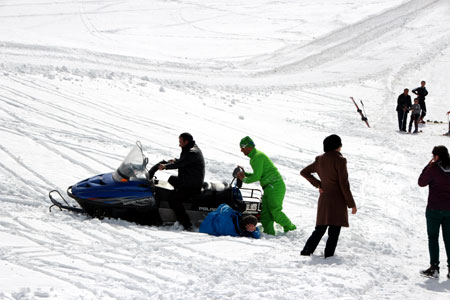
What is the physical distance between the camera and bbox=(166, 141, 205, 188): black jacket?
8.12 metres

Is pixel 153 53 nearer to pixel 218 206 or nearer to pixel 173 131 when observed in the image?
pixel 173 131

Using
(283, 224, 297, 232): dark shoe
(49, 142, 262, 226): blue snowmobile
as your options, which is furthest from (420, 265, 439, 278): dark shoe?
(49, 142, 262, 226): blue snowmobile

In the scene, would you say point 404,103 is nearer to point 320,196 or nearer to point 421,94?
point 421,94

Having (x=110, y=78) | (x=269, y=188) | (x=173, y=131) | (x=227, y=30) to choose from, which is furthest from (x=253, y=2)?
(x=269, y=188)

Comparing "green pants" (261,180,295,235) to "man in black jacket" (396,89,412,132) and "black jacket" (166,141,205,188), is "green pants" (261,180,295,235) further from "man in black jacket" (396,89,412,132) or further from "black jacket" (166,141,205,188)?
"man in black jacket" (396,89,412,132)

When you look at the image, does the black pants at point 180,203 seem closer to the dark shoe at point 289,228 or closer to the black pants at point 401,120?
the dark shoe at point 289,228

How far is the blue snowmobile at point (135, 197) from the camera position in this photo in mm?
8078

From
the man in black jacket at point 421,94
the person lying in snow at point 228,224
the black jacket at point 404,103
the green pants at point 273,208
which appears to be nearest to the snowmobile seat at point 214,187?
the person lying in snow at point 228,224

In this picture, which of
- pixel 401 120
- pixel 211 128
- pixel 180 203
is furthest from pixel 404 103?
pixel 180 203

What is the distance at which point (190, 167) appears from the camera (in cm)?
820

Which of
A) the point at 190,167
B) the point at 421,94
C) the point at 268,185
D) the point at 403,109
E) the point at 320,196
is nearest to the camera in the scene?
the point at 320,196

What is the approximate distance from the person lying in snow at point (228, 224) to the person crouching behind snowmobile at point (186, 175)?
12.0 inches

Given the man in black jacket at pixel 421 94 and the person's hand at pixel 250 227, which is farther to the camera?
the man in black jacket at pixel 421 94

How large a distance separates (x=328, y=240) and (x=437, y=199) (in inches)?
52.9
